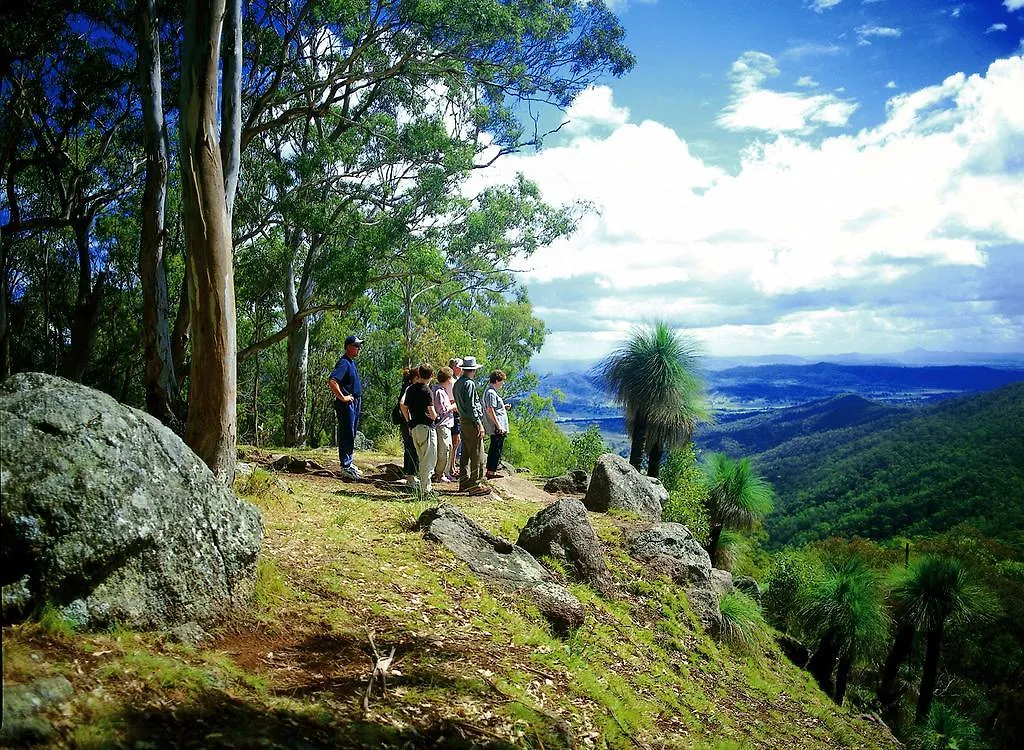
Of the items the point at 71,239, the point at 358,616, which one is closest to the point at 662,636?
the point at 358,616

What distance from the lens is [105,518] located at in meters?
3.93

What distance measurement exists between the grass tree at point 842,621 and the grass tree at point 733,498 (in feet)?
9.25

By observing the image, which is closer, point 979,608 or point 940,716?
point 940,716

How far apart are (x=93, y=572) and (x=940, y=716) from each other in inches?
867

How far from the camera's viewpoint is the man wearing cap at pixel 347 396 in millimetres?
10664

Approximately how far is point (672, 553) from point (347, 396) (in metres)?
6.30

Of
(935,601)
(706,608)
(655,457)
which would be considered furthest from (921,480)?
(706,608)

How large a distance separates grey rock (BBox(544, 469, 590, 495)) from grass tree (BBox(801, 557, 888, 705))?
8.31 m

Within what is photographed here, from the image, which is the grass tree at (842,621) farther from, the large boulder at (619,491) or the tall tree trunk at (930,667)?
the large boulder at (619,491)

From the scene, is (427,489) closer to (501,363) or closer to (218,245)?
(218,245)

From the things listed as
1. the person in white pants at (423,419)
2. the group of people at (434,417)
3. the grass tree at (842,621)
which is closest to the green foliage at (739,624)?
Result: the group of people at (434,417)

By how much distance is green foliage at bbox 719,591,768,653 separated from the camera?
1176cm

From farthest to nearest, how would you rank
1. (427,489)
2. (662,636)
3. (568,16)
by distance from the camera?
(568,16), (427,489), (662,636)

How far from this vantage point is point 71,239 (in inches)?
888
